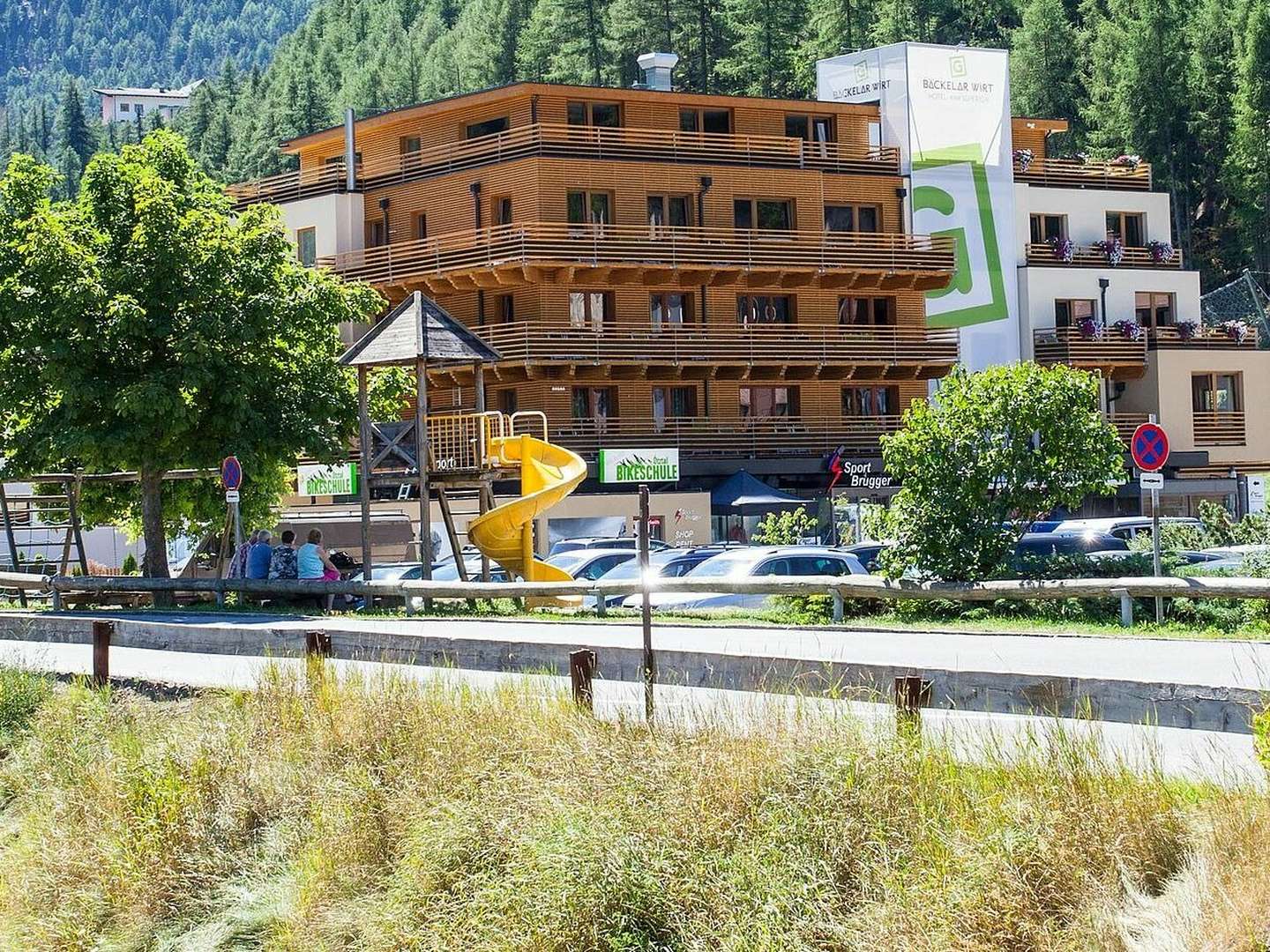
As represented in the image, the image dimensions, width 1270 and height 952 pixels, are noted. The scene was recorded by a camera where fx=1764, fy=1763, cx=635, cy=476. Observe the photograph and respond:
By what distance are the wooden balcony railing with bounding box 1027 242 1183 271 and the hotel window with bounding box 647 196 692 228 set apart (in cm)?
1635

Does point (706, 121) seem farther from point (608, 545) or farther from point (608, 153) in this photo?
point (608, 545)

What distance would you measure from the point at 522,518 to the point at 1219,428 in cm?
4401

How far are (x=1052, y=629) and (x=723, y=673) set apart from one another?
11.4 meters

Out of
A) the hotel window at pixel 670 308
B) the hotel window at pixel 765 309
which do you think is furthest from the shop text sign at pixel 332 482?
the hotel window at pixel 765 309

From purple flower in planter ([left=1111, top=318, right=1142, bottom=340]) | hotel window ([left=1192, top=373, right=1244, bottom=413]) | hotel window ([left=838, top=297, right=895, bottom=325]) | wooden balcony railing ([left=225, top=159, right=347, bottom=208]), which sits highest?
wooden balcony railing ([left=225, top=159, right=347, bottom=208])

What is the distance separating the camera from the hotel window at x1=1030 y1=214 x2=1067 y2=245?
72062mm

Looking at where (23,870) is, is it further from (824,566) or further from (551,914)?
(824,566)

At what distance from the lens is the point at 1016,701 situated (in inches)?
402

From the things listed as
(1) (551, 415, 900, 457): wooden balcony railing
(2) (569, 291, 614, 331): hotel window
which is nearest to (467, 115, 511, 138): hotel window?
(2) (569, 291, 614, 331): hotel window

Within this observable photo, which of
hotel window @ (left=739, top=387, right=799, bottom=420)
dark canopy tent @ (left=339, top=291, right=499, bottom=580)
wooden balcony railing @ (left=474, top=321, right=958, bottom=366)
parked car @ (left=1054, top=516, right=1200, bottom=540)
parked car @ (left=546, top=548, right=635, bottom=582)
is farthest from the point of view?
hotel window @ (left=739, top=387, right=799, bottom=420)

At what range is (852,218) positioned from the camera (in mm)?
65188

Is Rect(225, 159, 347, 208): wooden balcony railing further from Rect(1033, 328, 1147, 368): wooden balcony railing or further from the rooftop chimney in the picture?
Rect(1033, 328, 1147, 368): wooden balcony railing

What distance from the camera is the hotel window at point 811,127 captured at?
6488 centimetres

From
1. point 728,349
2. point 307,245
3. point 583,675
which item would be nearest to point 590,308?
point 728,349
